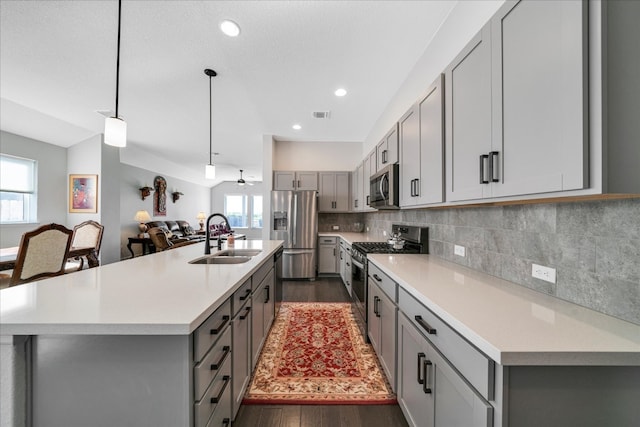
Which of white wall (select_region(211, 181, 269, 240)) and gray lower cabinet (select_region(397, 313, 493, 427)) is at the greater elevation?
white wall (select_region(211, 181, 269, 240))

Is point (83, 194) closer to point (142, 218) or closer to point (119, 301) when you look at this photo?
point (142, 218)

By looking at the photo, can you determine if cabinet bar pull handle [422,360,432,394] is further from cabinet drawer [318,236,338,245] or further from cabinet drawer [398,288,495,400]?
cabinet drawer [318,236,338,245]

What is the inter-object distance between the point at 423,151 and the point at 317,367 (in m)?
1.92

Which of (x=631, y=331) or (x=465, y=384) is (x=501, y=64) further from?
(x=465, y=384)

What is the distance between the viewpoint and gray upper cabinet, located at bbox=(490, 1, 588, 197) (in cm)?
75

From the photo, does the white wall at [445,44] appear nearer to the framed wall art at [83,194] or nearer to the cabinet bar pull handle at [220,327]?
the cabinet bar pull handle at [220,327]

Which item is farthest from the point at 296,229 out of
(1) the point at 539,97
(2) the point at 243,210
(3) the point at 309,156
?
(2) the point at 243,210

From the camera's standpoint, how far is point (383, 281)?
1.92 meters

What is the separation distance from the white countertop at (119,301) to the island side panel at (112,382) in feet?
0.26

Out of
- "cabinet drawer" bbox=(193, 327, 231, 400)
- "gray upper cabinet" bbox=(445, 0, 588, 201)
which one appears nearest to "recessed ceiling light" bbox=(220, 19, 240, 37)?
"gray upper cabinet" bbox=(445, 0, 588, 201)

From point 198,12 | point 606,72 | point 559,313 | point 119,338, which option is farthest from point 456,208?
point 198,12

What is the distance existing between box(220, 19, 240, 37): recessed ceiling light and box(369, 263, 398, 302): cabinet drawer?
2369mm

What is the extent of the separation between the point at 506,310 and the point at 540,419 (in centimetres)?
35

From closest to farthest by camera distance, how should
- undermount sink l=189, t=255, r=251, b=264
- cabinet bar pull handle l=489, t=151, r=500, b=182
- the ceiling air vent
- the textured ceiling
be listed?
1. cabinet bar pull handle l=489, t=151, r=500, b=182
2. the textured ceiling
3. undermount sink l=189, t=255, r=251, b=264
4. the ceiling air vent
